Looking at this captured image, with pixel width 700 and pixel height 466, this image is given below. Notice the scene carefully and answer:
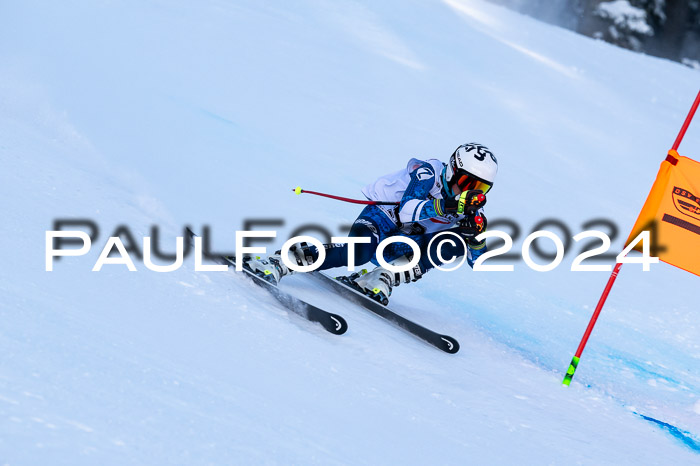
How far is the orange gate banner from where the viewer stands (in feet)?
14.0

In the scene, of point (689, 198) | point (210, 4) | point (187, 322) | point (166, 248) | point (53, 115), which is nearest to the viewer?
point (187, 322)

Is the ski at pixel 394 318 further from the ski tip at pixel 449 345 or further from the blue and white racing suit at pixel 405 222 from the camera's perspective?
the blue and white racing suit at pixel 405 222

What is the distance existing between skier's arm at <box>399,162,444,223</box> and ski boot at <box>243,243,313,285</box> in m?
0.57

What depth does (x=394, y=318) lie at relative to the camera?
425cm

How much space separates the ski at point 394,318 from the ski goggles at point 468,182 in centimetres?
77

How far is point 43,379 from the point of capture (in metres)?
2.15

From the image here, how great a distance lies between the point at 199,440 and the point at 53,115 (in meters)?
4.92

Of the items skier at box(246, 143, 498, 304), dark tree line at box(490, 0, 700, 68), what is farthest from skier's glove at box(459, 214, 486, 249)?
dark tree line at box(490, 0, 700, 68)

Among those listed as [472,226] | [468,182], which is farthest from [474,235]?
[468,182]

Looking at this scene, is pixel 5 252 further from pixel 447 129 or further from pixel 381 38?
pixel 381 38

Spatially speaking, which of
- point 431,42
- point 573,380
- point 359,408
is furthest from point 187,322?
point 431,42

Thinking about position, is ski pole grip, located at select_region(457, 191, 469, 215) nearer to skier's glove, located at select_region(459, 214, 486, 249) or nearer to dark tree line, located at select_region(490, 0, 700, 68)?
skier's glove, located at select_region(459, 214, 486, 249)

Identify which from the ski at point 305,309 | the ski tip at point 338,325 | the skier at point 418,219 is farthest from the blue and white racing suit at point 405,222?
the ski tip at point 338,325

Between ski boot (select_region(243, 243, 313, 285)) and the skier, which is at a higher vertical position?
the skier
